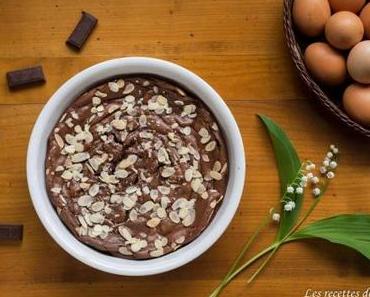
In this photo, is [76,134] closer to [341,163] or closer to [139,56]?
[139,56]

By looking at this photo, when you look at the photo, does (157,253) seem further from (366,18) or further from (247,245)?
(366,18)

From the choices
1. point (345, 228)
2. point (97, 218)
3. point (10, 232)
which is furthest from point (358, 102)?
point (10, 232)

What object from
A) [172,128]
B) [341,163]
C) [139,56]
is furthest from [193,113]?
[341,163]

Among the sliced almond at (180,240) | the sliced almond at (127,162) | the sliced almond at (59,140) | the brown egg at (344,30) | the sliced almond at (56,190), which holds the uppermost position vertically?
the brown egg at (344,30)

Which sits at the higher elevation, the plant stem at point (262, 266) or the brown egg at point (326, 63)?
the brown egg at point (326, 63)

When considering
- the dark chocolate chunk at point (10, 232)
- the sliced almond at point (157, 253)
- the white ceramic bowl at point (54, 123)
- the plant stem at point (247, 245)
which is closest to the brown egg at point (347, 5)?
the white ceramic bowl at point (54, 123)

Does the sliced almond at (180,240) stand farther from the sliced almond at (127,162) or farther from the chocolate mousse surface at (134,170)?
the sliced almond at (127,162)

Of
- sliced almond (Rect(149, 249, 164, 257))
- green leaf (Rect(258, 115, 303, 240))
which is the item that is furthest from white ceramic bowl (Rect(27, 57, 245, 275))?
green leaf (Rect(258, 115, 303, 240))
